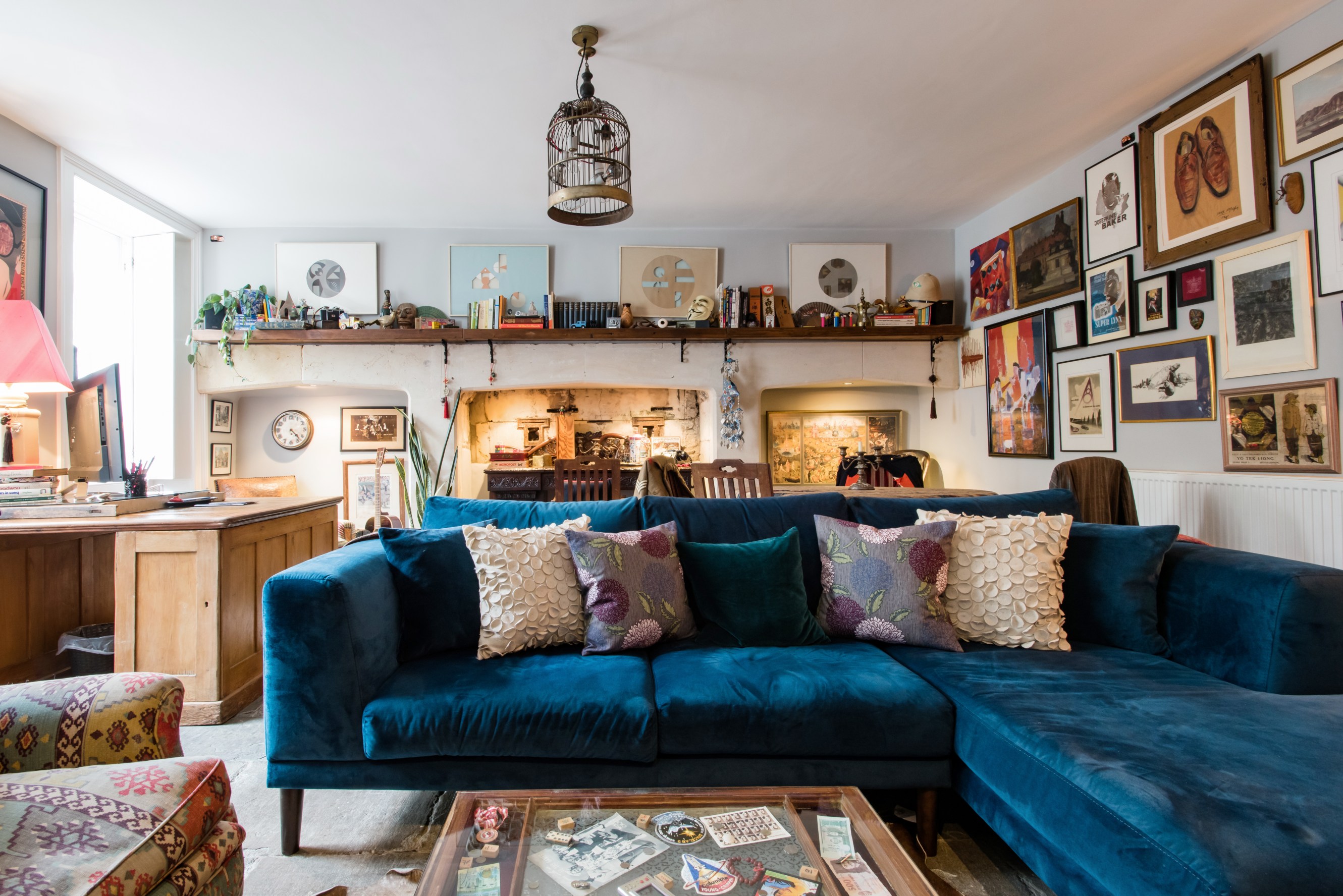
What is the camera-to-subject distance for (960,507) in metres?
2.32

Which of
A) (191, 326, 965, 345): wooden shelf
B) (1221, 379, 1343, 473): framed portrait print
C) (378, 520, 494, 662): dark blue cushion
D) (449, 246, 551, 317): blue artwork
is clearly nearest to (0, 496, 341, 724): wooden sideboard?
(378, 520, 494, 662): dark blue cushion

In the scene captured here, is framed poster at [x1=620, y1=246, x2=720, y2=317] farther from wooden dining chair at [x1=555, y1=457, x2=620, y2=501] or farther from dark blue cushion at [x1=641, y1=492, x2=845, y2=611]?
dark blue cushion at [x1=641, y1=492, x2=845, y2=611]

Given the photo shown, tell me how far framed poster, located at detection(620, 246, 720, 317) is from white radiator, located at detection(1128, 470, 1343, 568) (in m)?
3.44

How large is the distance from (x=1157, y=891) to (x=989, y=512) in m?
1.38

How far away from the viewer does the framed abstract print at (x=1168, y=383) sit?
11.0 feet

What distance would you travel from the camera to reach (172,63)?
119 inches

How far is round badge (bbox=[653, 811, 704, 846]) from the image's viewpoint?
1152 mm

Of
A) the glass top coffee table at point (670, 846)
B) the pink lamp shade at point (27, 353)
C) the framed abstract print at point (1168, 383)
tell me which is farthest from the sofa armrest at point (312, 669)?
the framed abstract print at point (1168, 383)

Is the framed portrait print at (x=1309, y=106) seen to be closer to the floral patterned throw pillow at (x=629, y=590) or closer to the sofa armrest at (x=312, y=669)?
the floral patterned throw pillow at (x=629, y=590)

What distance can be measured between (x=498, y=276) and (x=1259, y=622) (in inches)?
205

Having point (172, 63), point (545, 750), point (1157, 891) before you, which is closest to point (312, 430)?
point (172, 63)

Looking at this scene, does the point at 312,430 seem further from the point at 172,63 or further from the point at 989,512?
the point at 989,512

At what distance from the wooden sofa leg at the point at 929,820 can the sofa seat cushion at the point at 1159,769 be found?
0.56 ft

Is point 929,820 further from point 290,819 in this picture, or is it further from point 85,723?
point 85,723
